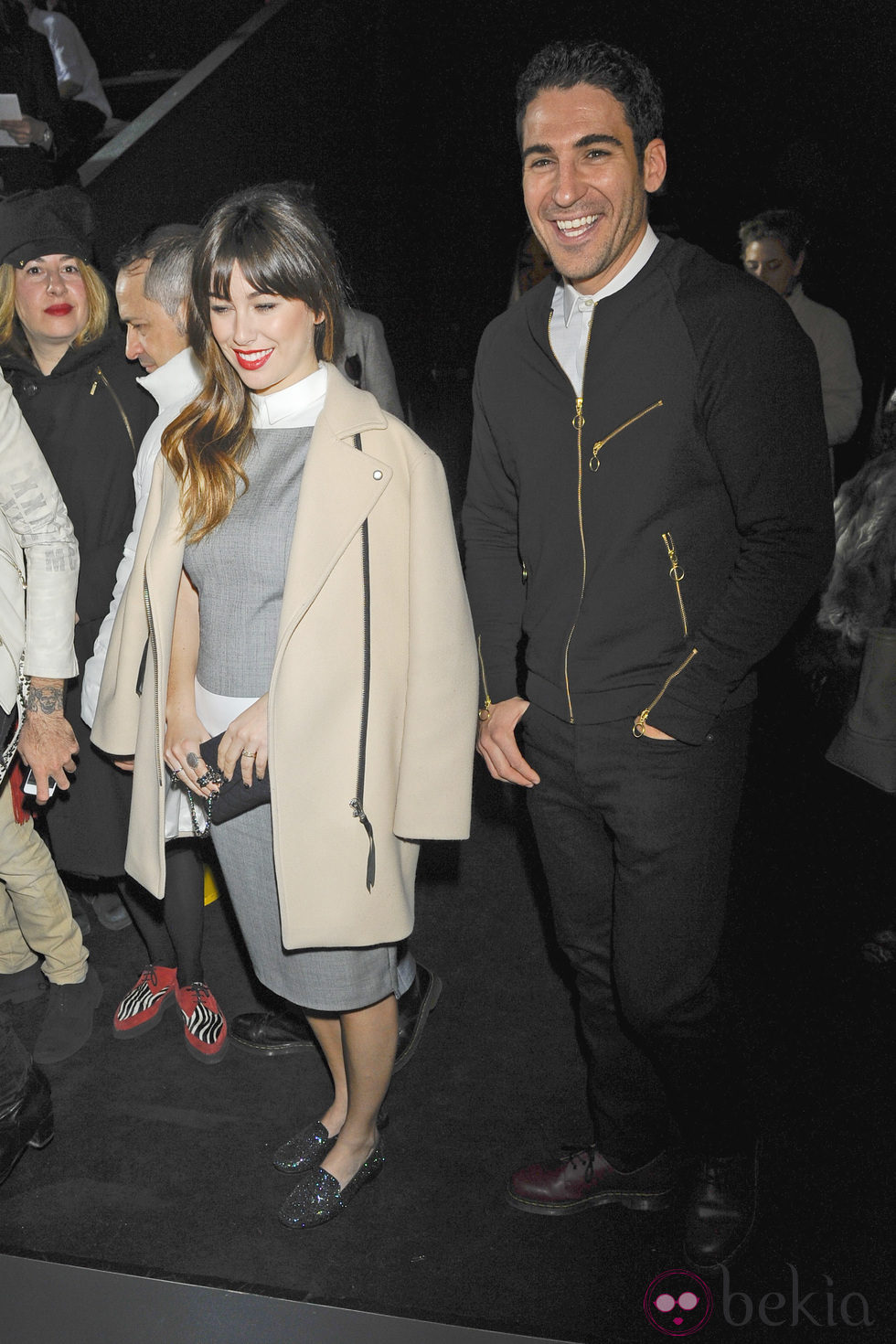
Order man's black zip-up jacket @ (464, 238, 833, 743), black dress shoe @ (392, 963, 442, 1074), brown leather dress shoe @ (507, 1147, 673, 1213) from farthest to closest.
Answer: black dress shoe @ (392, 963, 442, 1074)
brown leather dress shoe @ (507, 1147, 673, 1213)
man's black zip-up jacket @ (464, 238, 833, 743)

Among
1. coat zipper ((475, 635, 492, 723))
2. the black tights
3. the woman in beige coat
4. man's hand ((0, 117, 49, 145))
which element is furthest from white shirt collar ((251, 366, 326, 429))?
man's hand ((0, 117, 49, 145))

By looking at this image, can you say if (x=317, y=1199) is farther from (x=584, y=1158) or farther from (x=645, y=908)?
(x=645, y=908)

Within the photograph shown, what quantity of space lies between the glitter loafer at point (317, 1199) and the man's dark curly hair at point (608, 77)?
192cm

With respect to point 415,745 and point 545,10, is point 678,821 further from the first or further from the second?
point 545,10

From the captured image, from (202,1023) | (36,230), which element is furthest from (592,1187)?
(36,230)

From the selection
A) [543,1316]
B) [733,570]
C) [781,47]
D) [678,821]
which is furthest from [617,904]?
[781,47]

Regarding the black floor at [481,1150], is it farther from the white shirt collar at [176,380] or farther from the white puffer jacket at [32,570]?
the white shirt collar at [176,380]

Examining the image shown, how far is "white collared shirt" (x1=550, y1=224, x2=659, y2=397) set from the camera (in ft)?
5.30

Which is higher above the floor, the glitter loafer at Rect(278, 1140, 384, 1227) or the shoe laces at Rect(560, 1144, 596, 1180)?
the shoe laces at Rect(560, 1144, 596, 1180)

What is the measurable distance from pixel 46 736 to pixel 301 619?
0.86m

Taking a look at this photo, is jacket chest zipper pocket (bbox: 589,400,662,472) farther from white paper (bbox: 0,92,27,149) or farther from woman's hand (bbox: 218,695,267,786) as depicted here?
white paper (bbox: 0,92,27,149)

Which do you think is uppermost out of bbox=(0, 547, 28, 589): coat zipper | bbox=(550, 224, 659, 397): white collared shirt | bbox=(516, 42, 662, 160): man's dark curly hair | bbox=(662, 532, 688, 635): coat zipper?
bbox=(516, 42, 662, 160): man's dark curly hair

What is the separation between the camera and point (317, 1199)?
2062mm

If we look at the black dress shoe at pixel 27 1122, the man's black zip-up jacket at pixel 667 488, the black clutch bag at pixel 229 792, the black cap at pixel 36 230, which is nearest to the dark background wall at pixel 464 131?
the black cap at pixel 36 230
